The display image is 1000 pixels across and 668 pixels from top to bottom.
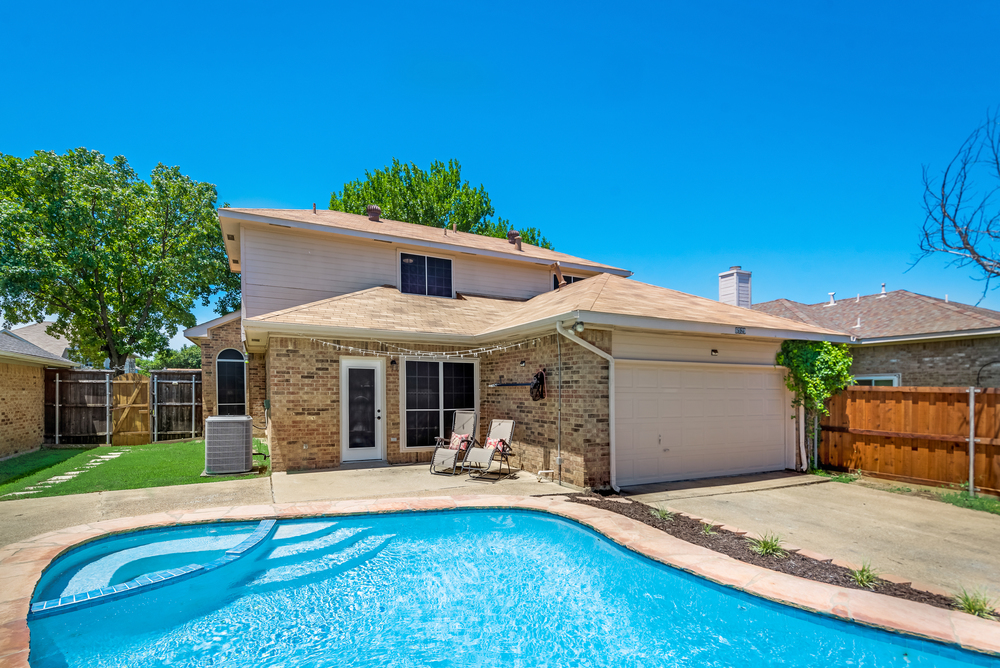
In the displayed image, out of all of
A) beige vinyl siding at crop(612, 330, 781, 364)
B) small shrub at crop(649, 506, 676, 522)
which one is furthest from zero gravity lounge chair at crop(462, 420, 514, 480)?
small shrub at crop(649, 506, 676, 522)

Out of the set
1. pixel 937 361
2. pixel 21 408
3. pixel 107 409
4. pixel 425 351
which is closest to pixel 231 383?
pixel 107 409

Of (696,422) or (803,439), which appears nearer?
(696,422)

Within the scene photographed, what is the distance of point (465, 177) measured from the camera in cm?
2573

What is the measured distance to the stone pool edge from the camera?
3.13 metres

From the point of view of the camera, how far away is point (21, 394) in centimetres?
1096

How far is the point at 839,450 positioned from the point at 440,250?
9.63m

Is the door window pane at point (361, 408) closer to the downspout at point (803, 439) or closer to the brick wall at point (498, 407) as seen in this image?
the brick wall at point (498, 407)

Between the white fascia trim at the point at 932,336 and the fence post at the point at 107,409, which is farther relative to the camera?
the fence post at the point at 107,409

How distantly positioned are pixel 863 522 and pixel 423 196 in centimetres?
2241

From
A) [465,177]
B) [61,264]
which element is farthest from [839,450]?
[61,264]

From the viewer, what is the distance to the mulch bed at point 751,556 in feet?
12.2

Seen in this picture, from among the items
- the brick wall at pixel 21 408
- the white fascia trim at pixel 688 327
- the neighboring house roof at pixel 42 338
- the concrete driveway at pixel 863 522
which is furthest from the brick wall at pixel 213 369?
the neighboring house roof at pixel 42 338

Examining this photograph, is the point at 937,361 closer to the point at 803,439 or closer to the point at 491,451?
the point at 803,439

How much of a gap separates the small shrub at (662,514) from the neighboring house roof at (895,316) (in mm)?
9067
